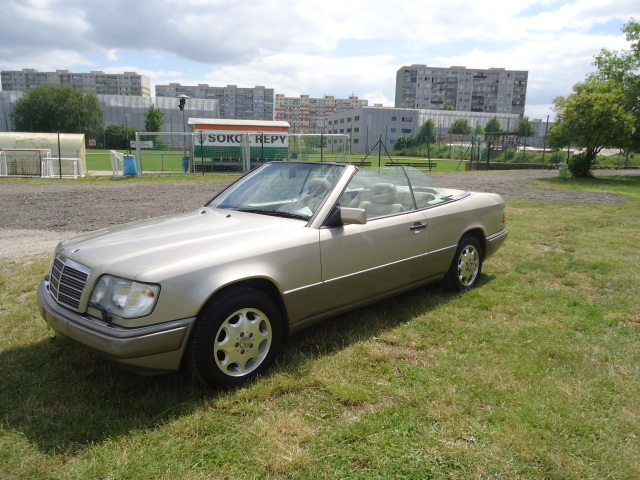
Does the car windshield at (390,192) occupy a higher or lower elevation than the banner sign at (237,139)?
lower

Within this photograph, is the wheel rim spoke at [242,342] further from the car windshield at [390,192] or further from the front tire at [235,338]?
the car windshield at [390,192]

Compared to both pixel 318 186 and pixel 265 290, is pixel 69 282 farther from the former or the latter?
pixel 318 186

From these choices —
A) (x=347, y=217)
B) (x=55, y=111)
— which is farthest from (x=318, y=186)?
(x=55, y=111)

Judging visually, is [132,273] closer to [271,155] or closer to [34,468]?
[34,468]

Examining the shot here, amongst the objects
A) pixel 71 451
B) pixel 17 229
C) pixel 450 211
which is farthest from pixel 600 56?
pixel 71 451

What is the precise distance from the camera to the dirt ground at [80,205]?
→ 7785 millimetres

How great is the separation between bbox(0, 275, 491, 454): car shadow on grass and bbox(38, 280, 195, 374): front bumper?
0.98ft

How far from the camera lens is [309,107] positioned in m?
189

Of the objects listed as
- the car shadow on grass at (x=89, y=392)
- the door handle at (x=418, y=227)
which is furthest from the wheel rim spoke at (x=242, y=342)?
the door handle at (x=418, y=227)

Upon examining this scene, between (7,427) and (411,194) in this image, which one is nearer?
(7,427)

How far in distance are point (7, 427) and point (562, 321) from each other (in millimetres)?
4427

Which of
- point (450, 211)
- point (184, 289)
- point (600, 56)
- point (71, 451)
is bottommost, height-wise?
point (71, 451)

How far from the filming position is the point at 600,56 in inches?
1147

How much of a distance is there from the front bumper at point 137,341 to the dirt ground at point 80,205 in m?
4.68
